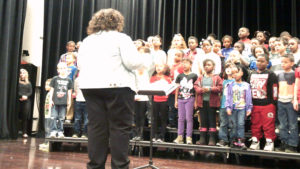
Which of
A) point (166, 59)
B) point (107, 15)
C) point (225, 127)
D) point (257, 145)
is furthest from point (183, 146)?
point (107, 15)

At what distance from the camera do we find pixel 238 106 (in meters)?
4.29

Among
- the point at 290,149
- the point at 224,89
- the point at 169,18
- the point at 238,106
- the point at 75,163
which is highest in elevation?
the point at 169,18

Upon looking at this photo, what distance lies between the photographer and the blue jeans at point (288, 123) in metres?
3.98

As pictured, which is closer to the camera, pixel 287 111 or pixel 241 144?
pixel 287 111

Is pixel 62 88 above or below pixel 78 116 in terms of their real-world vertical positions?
above

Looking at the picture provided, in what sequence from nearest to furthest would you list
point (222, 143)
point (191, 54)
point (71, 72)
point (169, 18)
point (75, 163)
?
point (75, 163) → point (222, 143) → point (191, 54) → point (71, 72) → point (169, 18)

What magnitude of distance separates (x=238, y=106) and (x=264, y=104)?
0.33m

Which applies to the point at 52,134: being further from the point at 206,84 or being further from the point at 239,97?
the point at 239,97

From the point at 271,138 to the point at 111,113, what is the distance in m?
2.56

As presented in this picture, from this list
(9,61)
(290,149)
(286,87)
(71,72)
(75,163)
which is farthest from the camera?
(9,61)

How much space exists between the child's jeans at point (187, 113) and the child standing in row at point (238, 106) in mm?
530

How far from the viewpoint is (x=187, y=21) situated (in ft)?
24.9

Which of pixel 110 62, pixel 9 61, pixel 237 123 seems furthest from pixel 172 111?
pixel 9 61

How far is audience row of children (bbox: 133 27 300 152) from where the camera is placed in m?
4.13
